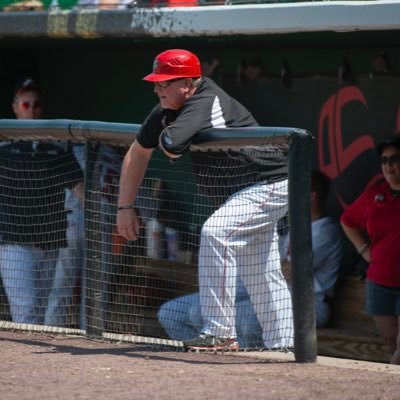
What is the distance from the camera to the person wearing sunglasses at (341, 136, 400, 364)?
6.95 m

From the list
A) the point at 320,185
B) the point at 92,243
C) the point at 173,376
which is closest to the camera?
the point at 173,376

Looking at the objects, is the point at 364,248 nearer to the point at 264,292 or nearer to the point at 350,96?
the point at 350,96

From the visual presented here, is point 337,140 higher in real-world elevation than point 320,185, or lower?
higher

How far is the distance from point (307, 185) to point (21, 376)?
1.56 metres

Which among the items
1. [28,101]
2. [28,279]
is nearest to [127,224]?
[28,279]

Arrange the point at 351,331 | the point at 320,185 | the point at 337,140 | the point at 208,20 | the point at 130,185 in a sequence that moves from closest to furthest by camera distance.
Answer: the point at 130,185 < the point at 208,20 < the point at 351,331 < the point at 320,185 < the point at 337,140

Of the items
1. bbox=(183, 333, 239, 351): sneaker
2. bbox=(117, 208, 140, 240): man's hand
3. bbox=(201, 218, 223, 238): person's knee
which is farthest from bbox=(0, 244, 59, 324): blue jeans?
bbox=(201, 218, 223, 238): person's knee

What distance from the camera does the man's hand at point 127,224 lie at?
573 centimetres

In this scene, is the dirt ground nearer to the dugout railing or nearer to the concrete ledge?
the dugout railing

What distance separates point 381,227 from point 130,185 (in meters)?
2.11

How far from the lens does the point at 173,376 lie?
4883mm

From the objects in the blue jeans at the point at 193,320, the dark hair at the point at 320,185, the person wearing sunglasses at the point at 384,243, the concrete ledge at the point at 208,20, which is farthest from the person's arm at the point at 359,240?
the blue jeans at the point at 193,320

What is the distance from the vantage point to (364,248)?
7.34 m

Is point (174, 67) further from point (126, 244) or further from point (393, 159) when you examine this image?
point (393, 159)
